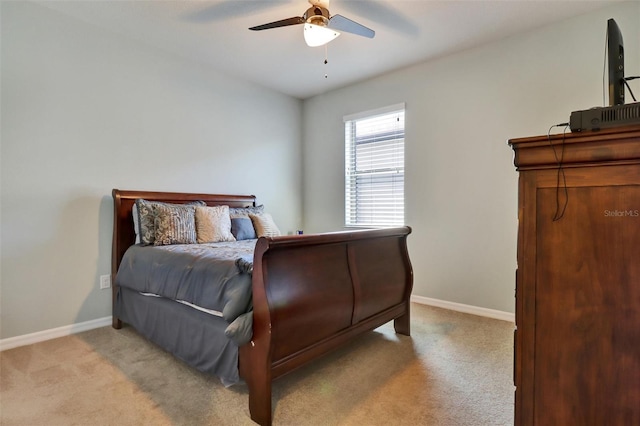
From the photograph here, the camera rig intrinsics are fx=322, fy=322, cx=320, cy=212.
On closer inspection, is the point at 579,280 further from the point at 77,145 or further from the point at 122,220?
the point at 77,145

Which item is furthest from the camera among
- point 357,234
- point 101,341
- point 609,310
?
point 101,341

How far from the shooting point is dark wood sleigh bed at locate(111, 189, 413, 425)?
5.04ft

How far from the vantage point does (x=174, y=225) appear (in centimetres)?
276

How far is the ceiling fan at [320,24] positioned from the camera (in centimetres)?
211

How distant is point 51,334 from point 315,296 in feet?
7.57

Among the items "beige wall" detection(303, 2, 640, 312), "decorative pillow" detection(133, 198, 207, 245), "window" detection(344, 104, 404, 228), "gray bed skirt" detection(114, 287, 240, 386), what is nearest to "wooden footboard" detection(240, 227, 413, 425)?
"gray bed skirt" detection(114, 287, 240, 386)

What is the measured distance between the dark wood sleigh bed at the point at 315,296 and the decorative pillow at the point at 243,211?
5.50ft

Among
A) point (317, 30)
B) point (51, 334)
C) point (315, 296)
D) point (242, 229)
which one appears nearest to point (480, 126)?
point (317, 30)

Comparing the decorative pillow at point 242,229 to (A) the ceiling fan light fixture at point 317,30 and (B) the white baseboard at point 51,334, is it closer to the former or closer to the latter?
(B) the white baseboard at point 51,334

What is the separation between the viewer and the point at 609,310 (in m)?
0.79

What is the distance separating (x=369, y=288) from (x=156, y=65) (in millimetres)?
2941

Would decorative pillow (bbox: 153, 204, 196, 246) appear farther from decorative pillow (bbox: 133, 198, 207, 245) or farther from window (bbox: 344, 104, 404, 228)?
window (bbox: 344, 104, 404, 228)

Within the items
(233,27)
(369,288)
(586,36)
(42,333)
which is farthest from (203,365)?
(586,36)

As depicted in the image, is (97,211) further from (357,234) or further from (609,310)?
(609,310)
